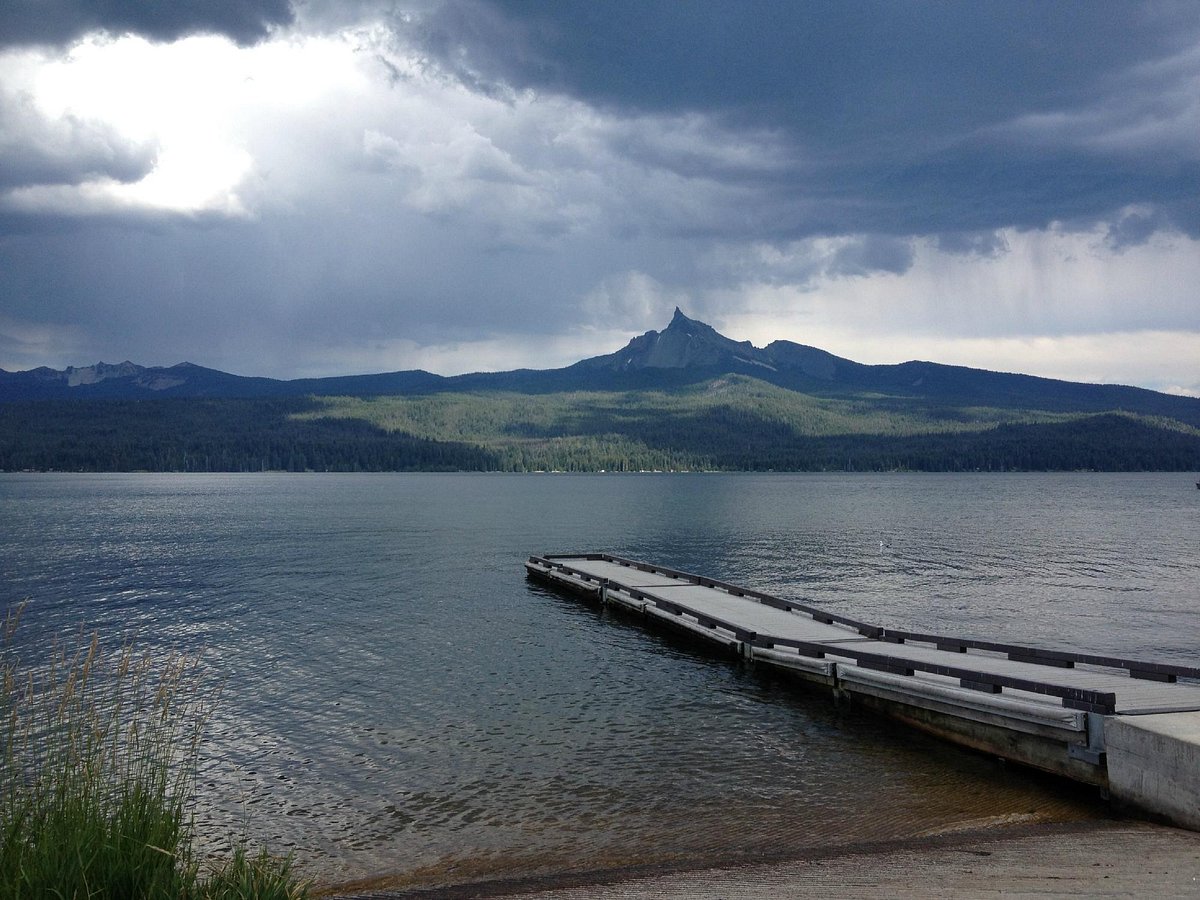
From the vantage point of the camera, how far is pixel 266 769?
1802 cm

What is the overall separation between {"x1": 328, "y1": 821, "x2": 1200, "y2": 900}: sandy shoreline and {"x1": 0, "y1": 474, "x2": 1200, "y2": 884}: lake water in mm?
1036

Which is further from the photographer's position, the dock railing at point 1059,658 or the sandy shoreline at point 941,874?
the dock railing at point 1059,658

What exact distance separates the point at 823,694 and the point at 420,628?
17.8 meters

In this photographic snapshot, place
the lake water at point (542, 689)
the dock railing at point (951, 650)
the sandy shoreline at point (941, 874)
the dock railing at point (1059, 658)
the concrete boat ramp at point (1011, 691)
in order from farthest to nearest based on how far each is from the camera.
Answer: the dock railing at point (1059, 658) → the dock railing at point (951, 650) → the lake water at point (542, 689) → the concrete boat ramp at point (1011, 691) → the sandy shoreline at point (941, 874)

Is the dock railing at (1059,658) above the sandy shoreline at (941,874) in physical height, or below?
above

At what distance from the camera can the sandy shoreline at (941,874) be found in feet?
35.7

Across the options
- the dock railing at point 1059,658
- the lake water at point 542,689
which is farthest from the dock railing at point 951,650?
the lake water at point 542,689

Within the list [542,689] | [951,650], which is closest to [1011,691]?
[951,650]

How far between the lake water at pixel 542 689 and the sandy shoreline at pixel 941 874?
104 centimetres

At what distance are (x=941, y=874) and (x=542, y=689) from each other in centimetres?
1500

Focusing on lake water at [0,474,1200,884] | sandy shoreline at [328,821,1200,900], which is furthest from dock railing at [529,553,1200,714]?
sandy shoreline at [328,821,1200,900]

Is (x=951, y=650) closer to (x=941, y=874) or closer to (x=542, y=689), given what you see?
(x=542, y=689)

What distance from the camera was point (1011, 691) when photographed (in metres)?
19.0

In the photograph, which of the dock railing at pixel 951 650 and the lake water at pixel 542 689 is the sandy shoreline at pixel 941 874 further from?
the dock railing at pixel 951 650
